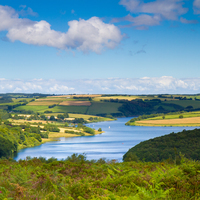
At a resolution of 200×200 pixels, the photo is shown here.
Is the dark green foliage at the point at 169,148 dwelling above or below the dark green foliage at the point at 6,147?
above

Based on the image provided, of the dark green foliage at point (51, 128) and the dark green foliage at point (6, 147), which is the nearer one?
the dark green foliage at point (6, 147)

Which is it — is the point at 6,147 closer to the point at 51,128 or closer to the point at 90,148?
the point at 90,148

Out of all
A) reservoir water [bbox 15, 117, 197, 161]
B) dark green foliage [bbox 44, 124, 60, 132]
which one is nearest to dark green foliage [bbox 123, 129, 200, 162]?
reservoir water [bbox 15, 117, 197, 161]

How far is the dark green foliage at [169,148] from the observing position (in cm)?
6876

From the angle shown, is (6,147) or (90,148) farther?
(90,148)

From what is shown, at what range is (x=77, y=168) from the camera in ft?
47.1

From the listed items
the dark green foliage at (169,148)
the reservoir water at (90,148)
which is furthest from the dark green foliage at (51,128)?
the dark green foliage at (169,148)

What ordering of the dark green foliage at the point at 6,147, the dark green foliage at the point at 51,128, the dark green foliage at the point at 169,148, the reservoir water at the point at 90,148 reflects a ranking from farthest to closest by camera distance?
the dark green foliage at the point at 51,128, the dark green foliage at the point at 6,147, the reservoir water at the point at 90,148, the dark green foliage at the point at 169,148

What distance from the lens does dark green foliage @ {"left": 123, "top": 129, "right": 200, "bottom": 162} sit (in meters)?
68.8

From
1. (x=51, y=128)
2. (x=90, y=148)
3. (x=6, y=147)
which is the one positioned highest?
(x=6, y=147)

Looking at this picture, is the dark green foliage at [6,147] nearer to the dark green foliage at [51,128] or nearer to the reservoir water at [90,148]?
the reservoir water at [90,148]

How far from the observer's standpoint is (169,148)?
77938 mm

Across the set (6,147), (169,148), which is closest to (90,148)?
(6,147)

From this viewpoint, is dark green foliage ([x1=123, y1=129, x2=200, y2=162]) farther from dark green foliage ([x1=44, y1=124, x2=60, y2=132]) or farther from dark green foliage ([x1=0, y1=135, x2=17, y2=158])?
dark green foliage ([x1=44, y1=124, x2=60, y2=132])
